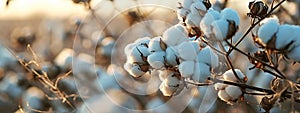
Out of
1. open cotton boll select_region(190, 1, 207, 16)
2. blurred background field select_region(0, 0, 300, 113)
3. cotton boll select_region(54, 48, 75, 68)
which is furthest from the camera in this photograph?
cotton boll select_region(54, 48, 75, 68)

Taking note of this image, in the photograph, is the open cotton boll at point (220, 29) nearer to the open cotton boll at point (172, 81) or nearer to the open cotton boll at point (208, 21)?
the open cotton boll at point (208, 21)

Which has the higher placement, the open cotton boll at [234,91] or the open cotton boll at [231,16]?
the open cotton boll at [231,16]

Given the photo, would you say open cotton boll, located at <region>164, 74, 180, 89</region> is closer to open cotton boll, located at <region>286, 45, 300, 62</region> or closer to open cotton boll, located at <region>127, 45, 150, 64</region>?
open cotton boll, located at <region>127, 45, 150, 64</region>

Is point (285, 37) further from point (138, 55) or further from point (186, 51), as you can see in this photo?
point (138, 55)

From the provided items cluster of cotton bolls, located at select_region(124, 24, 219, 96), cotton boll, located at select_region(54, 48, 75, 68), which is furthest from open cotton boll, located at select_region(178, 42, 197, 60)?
cotton boll, located at select_region(54, 48, 75, 68)

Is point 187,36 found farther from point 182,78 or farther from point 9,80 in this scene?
point 9,80

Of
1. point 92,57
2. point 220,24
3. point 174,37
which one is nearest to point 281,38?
point 220,24

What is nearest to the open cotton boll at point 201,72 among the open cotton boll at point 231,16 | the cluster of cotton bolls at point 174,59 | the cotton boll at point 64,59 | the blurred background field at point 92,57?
the cluster of cotton bolls at point 174,59
